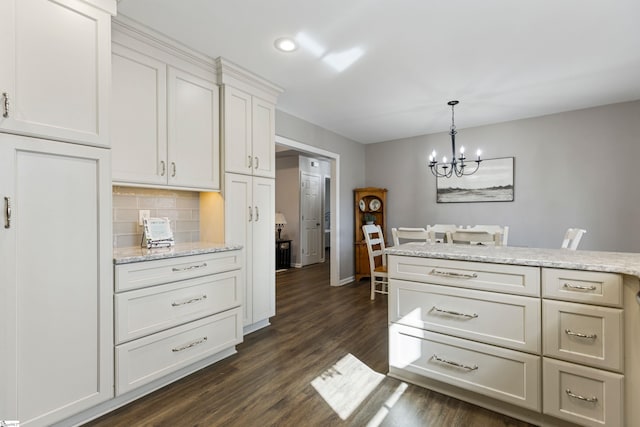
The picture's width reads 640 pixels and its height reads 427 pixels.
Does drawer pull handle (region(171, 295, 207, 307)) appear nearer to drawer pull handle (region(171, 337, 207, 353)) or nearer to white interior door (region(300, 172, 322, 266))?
drawer pull handle (region(171, 337, 207, 353))

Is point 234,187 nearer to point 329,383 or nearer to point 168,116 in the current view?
point 168,116

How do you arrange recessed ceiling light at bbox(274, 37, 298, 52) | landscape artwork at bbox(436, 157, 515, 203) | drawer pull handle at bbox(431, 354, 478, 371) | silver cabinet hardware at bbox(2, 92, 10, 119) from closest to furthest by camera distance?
silver cabinet hardware at bbox(2, 92, 10, 119) → drawer pull handle at bbox(431, 354, 478, 371) → recessed ceiling light at bbox(274, 37, 298, 52) → landscape artwork at bbox(436, 157, 515, 203)

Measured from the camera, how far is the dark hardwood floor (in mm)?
1738

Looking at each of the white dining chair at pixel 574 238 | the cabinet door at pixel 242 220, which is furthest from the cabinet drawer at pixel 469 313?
the white dining chair at pixel 574 238

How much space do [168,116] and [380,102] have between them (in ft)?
7.94

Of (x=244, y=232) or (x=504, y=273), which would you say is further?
(x=244, y=232)

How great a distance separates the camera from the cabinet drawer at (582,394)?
4.72ft

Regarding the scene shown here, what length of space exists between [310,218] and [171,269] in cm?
526

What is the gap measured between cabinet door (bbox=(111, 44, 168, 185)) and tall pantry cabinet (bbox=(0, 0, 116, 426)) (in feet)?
1.24

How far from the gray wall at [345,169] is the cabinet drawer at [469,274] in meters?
2.72

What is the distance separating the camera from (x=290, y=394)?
6.57 ft

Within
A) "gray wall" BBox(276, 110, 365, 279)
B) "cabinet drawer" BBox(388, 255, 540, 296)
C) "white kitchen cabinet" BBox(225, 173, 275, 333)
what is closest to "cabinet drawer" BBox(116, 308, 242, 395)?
"white kitchen cabinet" BBox(225, 173, 275, 333)

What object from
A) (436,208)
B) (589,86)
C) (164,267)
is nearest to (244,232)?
(164,267)

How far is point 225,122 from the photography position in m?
2.76
